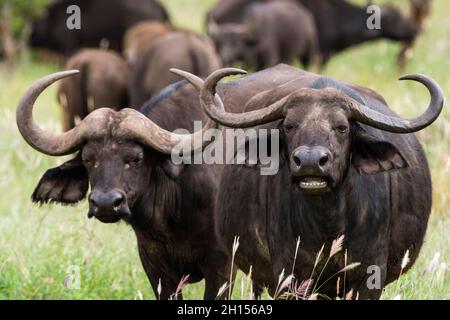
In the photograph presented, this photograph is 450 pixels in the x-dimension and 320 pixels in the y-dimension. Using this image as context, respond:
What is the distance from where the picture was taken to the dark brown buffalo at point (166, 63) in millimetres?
14797

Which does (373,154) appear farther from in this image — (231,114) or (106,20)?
(106,20)

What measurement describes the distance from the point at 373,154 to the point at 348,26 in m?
18.3

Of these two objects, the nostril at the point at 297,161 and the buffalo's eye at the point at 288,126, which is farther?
the buffalo's eye at the point at 288,126

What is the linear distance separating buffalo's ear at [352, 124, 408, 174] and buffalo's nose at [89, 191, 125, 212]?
1.52 meters

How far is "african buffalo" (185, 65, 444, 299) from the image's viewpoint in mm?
6684

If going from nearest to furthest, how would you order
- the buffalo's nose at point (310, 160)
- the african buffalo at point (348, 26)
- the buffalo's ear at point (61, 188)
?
the buffalo's nose at point (310, 160)
the buffalo's ear at point (61, 188)
the african buffalo at point (348, 26)

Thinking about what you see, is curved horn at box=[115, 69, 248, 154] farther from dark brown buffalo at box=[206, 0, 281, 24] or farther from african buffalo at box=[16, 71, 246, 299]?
dark brown buffalo at box=[206, 0, 281, 24]

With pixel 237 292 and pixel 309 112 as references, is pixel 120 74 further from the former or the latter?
pixel 309 112

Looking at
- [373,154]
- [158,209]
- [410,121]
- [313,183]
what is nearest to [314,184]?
[313,183]

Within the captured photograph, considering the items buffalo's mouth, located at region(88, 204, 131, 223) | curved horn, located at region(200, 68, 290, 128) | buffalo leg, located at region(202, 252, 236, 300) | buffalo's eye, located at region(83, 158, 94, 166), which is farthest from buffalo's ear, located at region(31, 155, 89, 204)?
curved horn, located at region(200, 68, 290, 128)

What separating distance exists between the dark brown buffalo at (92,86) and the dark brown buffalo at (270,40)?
6.23 m

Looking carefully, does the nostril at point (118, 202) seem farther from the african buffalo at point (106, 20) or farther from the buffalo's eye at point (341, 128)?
the african buffalo at point (106, 20)

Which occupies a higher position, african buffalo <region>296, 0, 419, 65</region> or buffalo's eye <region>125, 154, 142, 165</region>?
african buffalo <region>296, 0, 419, 65</region>

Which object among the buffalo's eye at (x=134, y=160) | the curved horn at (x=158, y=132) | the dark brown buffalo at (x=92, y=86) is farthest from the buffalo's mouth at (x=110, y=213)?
the dark brown buffalo at (x=92, y=86)
